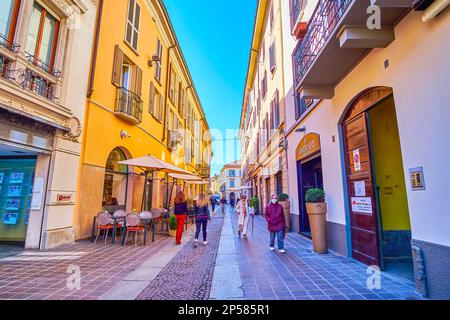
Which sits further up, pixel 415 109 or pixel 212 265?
pixel 415 109

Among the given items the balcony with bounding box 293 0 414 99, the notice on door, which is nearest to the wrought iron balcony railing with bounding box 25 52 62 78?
the balcony with bounding box 293 0 414 99

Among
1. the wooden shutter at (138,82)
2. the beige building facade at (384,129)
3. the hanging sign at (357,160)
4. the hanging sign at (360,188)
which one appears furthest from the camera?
the wooden shutter at (138,82)

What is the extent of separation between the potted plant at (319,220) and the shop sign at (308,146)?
1785 millimetres

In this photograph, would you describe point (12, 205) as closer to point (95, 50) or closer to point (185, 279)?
point (95, 50)

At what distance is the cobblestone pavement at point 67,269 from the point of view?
11.7 feet

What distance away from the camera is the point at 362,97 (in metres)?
5.21

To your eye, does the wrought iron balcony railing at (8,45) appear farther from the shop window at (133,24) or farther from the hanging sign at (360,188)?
the hanging sign at (360,188)

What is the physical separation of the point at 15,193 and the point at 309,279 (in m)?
8.61

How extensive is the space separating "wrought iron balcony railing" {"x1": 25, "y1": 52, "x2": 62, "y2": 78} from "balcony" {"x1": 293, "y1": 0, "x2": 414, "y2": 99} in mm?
7142

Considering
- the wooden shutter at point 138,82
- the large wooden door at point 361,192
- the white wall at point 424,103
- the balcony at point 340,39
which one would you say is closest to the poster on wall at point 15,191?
the wooden shutter at point 138,82
